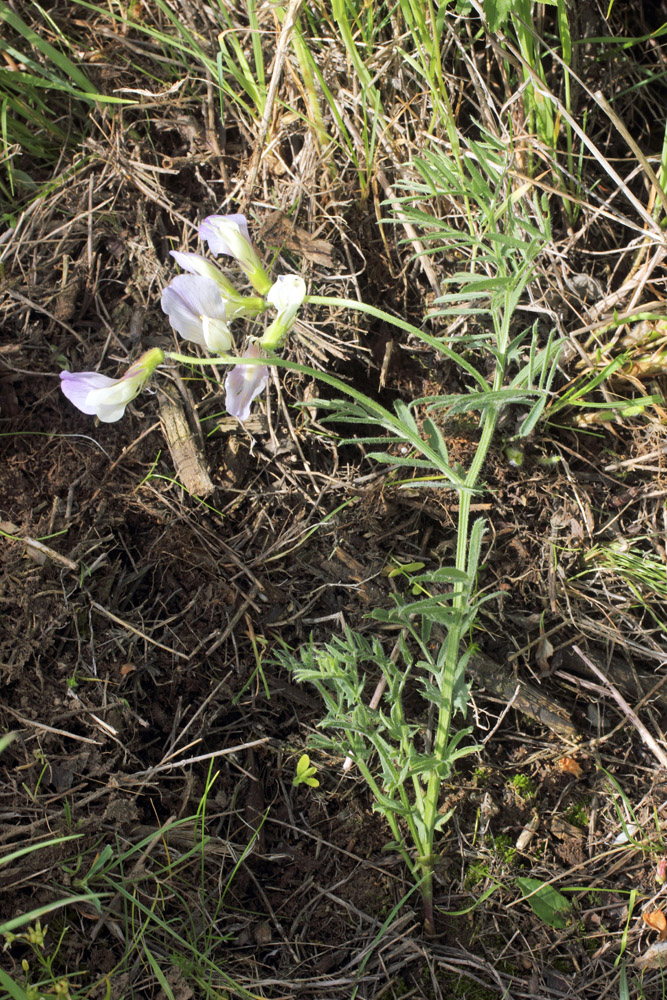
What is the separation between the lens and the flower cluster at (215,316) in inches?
58.7

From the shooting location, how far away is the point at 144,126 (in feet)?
7.68

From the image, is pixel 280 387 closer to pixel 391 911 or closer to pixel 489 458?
pixel 489 458

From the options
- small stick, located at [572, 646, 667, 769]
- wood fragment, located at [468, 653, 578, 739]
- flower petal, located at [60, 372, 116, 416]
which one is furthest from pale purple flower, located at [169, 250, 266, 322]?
small stick, located at [572, 646, 667, 769]

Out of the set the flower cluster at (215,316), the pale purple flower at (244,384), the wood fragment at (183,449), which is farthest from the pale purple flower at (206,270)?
the wood fragment at (183,449)

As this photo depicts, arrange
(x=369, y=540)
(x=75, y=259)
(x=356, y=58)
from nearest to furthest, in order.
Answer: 1. (x=356, y=58)
2. (x=369, y=540)
3. (x=75, y=259)

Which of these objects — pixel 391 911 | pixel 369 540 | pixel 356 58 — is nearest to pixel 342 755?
pixel 391 911

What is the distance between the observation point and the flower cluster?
149cm

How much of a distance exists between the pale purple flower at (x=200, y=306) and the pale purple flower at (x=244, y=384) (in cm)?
7

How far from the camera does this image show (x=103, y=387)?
5.16ft

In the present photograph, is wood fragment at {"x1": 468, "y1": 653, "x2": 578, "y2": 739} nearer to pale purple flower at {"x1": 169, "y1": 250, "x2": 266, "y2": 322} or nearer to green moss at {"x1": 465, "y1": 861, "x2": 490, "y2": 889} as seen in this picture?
green moss at {"x1": 465, "y1": 861, "x2": 490, "y2": 889}

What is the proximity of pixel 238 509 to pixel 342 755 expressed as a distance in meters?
0.74

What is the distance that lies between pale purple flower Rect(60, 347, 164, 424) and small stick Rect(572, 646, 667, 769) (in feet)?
4.49

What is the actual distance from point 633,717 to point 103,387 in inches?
62.8

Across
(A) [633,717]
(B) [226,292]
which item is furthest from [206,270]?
(A) [633,717]
